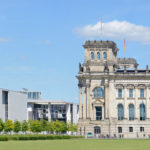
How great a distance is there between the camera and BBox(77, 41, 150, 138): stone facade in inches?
5822

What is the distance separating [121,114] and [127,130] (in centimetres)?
496

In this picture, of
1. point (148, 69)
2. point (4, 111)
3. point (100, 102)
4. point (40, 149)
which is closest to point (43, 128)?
point (4, 111)

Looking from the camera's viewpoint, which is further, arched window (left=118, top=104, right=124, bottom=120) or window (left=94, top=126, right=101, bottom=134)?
arched window (left=118, top=104, right=124, bottom=120)

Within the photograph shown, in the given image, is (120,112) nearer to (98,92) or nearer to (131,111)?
(131,111)

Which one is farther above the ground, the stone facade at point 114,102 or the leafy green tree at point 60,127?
the stone facade at point 114,102

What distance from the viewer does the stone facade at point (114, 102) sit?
14788 cm

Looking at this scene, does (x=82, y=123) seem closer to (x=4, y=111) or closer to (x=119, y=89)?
(x=119, y=89)

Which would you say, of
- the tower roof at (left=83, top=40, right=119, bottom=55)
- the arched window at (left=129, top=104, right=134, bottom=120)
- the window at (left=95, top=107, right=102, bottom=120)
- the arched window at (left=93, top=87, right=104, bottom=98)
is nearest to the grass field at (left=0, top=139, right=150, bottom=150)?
the arched window at (left=129, top=104, right=134, bottom=120)

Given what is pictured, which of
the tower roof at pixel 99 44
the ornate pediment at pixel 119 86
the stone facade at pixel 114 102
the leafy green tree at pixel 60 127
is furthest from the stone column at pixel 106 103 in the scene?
the leafy green tree at pixel 60 127

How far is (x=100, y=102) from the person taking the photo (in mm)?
149875

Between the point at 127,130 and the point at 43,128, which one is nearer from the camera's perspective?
the point at 127,130

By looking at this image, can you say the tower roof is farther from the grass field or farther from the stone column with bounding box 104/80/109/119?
the grass field

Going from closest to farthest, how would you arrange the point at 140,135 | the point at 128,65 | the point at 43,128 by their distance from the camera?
the point at 140,135
the point at 43,128
the point at 128,65

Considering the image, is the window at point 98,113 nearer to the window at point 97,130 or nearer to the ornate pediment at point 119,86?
the window at point 97,130
